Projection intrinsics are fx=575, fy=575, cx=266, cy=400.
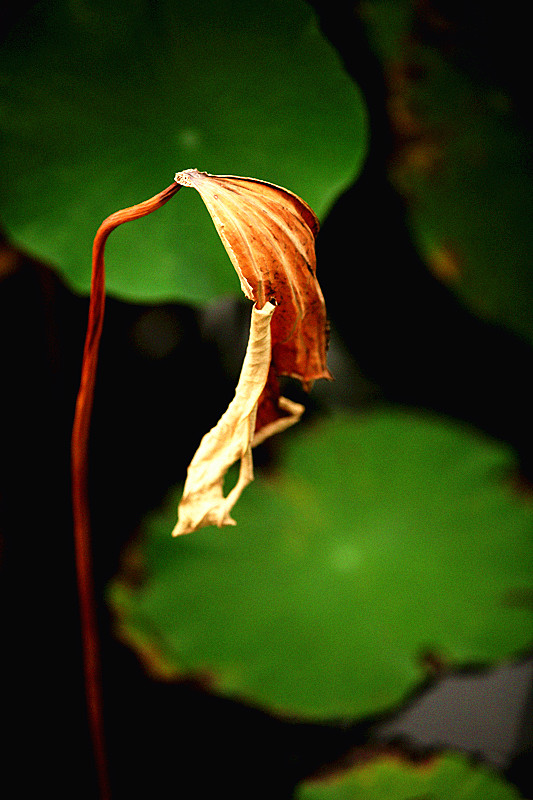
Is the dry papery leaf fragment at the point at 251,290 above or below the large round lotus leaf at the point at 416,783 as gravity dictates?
above

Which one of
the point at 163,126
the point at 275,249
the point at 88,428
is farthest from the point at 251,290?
the point at 163,126

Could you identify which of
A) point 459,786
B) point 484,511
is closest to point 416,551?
point 484,511

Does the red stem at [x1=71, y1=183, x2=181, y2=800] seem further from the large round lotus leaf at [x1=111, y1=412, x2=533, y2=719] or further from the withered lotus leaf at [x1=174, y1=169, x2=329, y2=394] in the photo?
the large round lotus leaf at [x1=111, y1=412, x2=533, y2=719]

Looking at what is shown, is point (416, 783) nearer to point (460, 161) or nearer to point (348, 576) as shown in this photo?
point (348, 576)

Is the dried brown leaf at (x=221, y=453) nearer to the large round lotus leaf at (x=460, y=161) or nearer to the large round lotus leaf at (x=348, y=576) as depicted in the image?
the large round lotus leaf at (x=348, y=576)

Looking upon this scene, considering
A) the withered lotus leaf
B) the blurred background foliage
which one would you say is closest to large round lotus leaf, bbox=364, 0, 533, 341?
the blurred background foliage

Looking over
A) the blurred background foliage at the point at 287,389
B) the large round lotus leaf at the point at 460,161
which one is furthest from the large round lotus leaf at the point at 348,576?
the large round lotus leaf at the point at 460,161

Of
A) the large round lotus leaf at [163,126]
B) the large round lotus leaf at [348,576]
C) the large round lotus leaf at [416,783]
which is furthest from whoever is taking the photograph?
the large round lotus leaf at [348,576]
